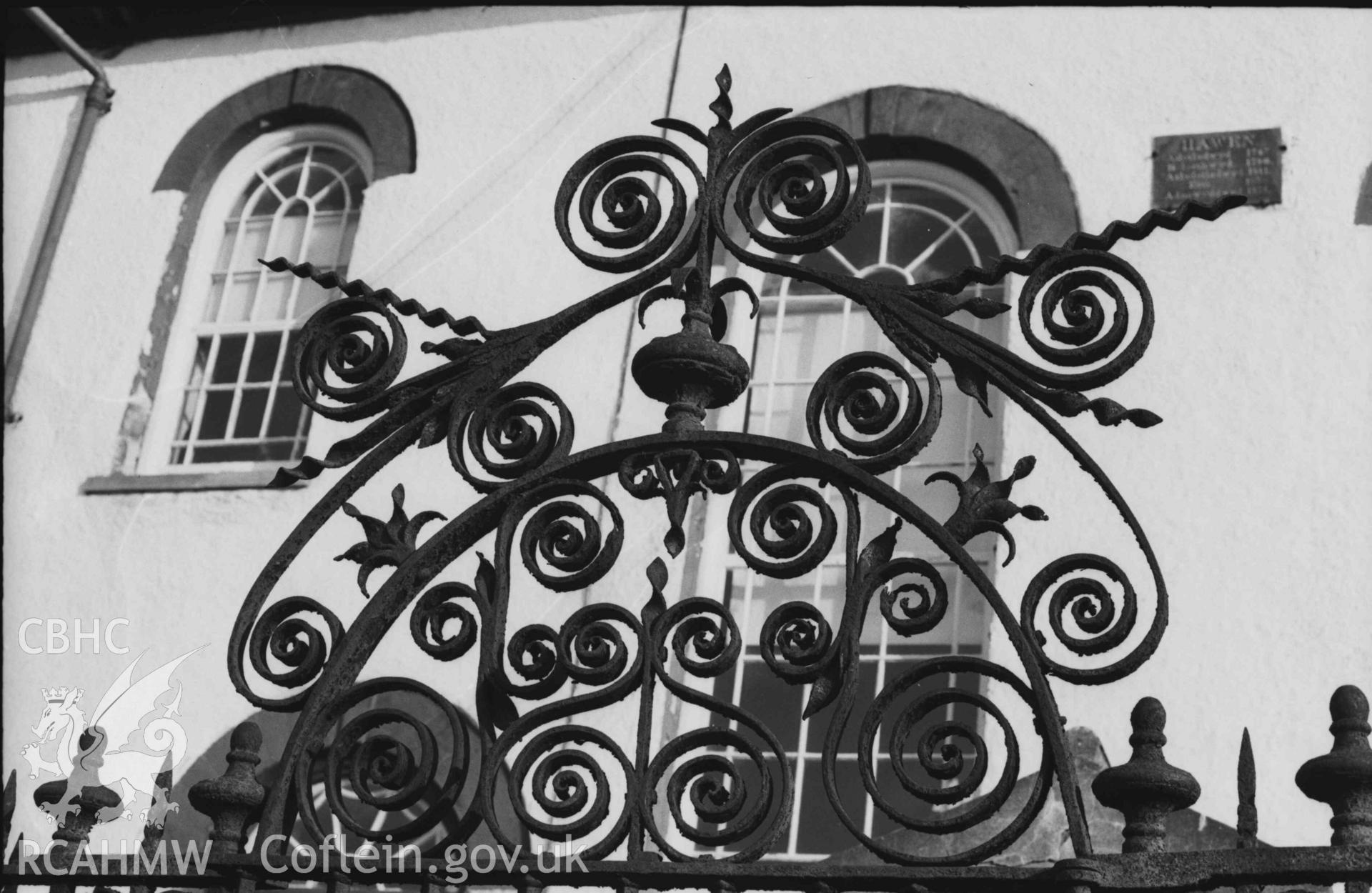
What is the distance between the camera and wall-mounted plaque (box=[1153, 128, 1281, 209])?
24.6 ft

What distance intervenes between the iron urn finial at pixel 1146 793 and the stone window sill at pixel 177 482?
5.75 m

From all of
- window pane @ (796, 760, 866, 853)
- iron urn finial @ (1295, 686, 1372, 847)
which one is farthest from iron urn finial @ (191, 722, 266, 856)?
window pane @ (796, 760, 866, 853)

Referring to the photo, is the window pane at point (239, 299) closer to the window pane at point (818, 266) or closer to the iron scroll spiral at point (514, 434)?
the window pane at point (818, 266)

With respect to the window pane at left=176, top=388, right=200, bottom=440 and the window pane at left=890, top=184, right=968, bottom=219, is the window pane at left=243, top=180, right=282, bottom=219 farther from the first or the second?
the window pane at left=890, top=184, right=968, bottom=219

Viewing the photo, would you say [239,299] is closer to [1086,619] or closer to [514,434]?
[514,434]

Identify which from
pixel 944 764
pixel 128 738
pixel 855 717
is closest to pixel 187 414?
pixel 128 738

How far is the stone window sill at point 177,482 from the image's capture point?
8008 mm

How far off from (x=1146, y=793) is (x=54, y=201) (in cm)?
801

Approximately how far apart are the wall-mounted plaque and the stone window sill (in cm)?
421

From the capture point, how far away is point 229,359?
8984 mm

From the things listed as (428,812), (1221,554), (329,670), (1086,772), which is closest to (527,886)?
(428,812)

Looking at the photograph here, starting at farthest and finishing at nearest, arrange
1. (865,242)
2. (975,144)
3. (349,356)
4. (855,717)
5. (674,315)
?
(865,242) < (975,144) < (674,315) < (855,717) < (349,356)

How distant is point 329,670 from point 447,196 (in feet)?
18.9

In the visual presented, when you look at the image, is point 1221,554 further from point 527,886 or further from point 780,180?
point 527,886
